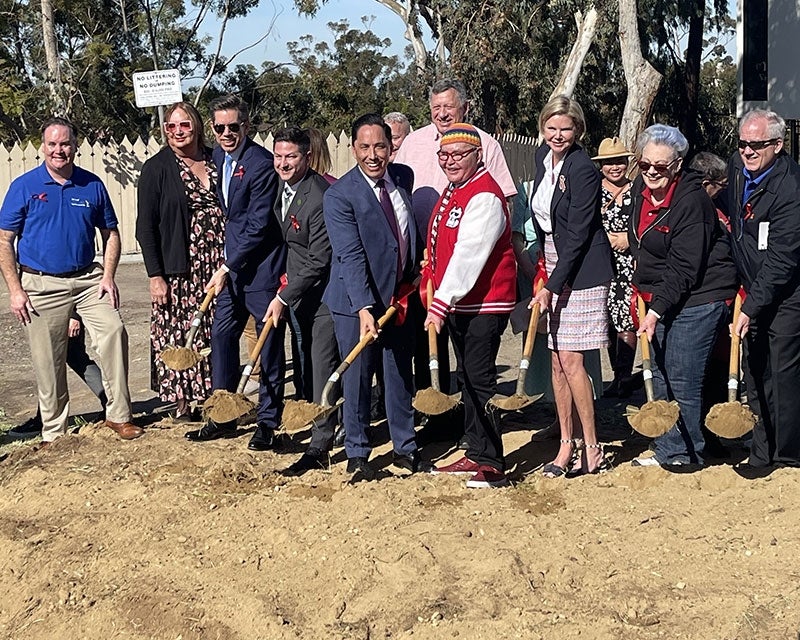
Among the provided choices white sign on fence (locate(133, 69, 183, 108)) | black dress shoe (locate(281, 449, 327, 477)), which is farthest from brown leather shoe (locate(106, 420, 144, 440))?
white sign on fence (locate(133, 69, 183, 108))

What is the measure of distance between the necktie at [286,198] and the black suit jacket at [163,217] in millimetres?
741

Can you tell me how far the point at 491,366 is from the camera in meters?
5.06

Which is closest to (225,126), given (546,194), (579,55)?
(546,194)

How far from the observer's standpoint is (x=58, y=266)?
19.7 ft

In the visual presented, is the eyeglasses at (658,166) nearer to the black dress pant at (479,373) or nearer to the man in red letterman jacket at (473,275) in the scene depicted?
the man in red letterman jacket at (473,275)

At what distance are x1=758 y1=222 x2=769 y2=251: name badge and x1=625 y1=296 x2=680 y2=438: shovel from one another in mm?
703

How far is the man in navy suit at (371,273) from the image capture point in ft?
16.6

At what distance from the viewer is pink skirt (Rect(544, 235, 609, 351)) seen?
197 inches

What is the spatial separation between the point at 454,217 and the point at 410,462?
1429 millimetres

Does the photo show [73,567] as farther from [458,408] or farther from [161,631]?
[458,408]

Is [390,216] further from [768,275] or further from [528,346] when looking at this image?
[768,275]

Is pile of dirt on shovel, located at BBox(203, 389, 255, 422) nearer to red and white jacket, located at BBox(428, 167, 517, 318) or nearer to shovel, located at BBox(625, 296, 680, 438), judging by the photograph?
red and white jacket, located at BBox(428, 167, 517, 318)

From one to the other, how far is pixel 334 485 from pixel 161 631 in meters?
1.55

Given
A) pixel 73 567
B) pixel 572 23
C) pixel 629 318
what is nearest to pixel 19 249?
pixel 73 567
